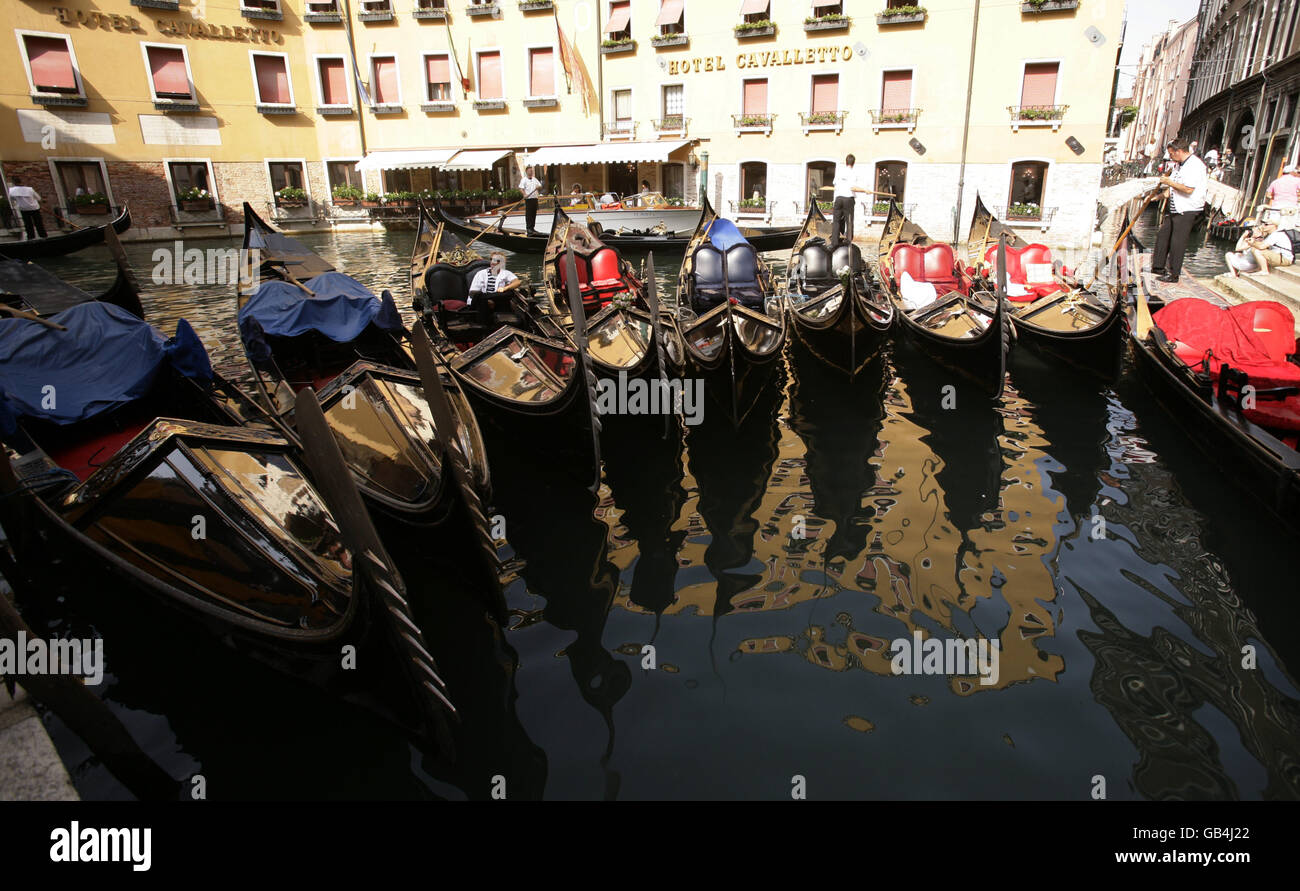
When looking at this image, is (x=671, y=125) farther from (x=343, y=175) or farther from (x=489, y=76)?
(x=343, y=175)

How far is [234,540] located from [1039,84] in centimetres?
1554

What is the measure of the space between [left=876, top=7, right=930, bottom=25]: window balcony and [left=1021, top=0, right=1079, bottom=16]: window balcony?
172 centimetres

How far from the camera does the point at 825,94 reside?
14844mm

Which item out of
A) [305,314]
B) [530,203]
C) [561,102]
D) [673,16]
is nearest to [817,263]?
[305,314]

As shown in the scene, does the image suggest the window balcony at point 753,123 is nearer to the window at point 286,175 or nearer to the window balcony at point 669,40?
the window balcony at point 669,40

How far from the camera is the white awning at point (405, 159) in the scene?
55.8 feet

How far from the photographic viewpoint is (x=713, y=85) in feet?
51.1

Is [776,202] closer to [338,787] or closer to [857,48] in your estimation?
[857,48]

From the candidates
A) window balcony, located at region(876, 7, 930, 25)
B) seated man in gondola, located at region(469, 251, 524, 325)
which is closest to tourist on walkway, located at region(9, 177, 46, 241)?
seated man in gondola, located at region(469, 251, 524, 325)

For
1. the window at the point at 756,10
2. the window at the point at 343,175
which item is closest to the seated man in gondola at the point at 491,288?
the window at the point at 756,10

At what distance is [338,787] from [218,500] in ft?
3.61

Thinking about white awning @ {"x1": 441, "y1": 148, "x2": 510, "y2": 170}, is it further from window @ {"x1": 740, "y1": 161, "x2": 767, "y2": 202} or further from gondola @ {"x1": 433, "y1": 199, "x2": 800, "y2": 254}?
window @ {"x1": 740, "y1": 161, "x2": 767, "y2": 202}

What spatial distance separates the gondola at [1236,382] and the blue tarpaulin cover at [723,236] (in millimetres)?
3308
